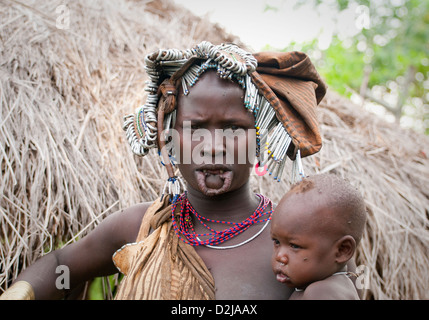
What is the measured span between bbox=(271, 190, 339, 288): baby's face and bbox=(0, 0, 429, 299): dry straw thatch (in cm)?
129

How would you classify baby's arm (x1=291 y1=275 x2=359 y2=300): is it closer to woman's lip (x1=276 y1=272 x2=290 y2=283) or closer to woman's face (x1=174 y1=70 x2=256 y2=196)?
woman's lip (x1=276 y1=272 x2=290 y2=283)

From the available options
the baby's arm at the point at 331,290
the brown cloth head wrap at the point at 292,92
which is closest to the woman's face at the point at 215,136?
the brown cloth head wrap at the point at 292,92

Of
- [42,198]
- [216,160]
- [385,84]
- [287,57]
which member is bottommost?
[385,84]

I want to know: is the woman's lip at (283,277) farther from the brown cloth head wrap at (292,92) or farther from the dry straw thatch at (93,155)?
the dry straw thatch at (93,155)

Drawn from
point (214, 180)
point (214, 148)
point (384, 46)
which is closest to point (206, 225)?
point (214, 180)

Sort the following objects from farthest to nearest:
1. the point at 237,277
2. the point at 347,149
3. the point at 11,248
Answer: the point at 347,149, the point at 11,248, the point at 237,277

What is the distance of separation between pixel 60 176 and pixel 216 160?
116 cm

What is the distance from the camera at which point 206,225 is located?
185cm

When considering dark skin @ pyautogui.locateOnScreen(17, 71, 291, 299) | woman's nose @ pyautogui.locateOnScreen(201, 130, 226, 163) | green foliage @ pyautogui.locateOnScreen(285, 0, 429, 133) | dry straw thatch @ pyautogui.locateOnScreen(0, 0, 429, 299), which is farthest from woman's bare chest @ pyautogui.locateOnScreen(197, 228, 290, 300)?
green foliage @ pyautogui.locateOnScreen(285, 0, 429, 133)

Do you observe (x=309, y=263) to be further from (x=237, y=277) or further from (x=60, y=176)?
(x=60, y=176)

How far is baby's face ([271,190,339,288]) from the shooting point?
1.42 m

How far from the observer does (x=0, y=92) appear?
8.11 ft

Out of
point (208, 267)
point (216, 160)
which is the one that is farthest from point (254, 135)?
point (208, 267)

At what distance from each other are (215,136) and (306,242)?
1.79 ft
